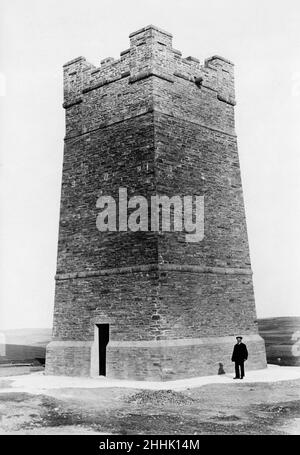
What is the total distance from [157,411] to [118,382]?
4.31m

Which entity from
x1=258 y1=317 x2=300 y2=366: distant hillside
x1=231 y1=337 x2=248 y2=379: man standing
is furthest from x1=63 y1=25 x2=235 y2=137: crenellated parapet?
x1=258 y1=317 x2=300 y2=366: distant hillside

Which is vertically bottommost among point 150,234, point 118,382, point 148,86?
point 118,382

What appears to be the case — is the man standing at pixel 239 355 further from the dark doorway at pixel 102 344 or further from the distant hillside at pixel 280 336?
the distant hillside at pixel 280 336

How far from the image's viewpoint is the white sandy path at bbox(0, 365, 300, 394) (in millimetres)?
15028

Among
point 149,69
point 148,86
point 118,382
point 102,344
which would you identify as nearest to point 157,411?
point 118,382

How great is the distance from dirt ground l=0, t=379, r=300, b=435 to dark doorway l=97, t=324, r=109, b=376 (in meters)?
3.44

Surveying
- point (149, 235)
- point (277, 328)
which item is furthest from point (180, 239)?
point (277, 328)

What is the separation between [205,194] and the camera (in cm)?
1872

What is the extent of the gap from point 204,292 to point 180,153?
4.45 meters

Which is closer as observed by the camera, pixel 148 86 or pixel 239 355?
pixel 239 355

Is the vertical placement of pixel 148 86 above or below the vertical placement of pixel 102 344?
above

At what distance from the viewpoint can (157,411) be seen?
38.7 ft

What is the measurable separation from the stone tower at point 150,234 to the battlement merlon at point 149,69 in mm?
41

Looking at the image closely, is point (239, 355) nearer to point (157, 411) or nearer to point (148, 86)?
point (157, 411)
